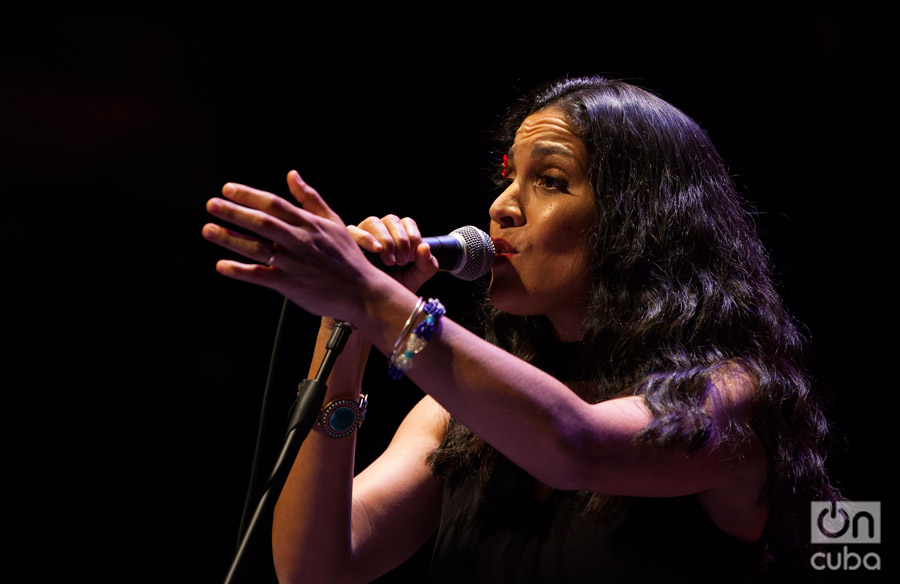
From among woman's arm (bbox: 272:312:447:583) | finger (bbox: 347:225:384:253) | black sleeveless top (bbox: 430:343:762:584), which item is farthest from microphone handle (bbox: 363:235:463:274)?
black sleeveless top (bbox: 430:343:762:584)

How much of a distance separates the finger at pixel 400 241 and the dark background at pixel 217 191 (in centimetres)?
92

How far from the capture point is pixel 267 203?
3.06 feet

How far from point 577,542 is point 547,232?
1.91 feet

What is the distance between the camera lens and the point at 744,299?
1468 millimetres

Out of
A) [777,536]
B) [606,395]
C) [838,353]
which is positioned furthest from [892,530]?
[606,395]

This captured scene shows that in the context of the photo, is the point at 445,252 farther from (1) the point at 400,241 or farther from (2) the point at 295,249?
(2) the point at 295,249

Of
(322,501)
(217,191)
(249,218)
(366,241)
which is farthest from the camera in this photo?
(217,191)

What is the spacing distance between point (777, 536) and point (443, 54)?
179 cm

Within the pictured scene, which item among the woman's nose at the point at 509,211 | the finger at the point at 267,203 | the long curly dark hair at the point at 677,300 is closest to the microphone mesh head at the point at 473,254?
the woman's nose at the point at 509,211

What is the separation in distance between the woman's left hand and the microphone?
1.08 ft

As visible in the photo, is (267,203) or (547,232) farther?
(547,232)

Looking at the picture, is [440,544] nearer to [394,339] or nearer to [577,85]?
[394,339]

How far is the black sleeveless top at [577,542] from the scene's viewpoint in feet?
4.34

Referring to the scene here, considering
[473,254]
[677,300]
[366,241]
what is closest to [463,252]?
Answer: [473,254]
